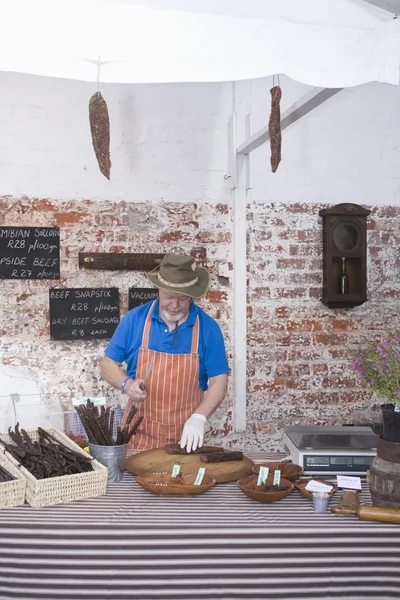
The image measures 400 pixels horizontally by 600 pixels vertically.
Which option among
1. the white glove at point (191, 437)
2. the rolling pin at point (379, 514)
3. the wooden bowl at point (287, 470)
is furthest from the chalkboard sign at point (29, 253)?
the rolling pin at point (379, 514)

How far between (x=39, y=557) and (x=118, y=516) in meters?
0.30

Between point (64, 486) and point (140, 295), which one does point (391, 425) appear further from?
point (140, 295)

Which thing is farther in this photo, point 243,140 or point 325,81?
point 243,140

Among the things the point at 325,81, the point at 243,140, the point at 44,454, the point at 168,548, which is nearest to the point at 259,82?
the point at 243,140

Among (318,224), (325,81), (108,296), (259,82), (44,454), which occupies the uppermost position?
(259,82)

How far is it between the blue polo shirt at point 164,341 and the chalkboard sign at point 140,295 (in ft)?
2.12

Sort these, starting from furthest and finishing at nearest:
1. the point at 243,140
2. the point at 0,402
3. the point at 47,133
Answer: the point at 243,140, the point at 47,133, the point at 0,402

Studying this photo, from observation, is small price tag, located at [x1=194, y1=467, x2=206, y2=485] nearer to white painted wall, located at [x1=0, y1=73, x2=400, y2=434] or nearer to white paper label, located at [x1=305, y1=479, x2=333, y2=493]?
white paper label, located at [x1=305, y1=479, x2=333, y2=493]

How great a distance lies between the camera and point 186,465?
273 centimetres

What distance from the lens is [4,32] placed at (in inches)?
90.7

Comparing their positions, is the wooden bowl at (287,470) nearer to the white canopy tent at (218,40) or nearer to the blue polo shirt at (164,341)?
the blue polo shirt at (164,341)

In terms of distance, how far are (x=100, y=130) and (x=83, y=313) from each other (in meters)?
2.16

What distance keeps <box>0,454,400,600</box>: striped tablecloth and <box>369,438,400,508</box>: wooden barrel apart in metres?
0.15

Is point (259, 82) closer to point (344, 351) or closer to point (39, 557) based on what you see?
point (344, 351)
